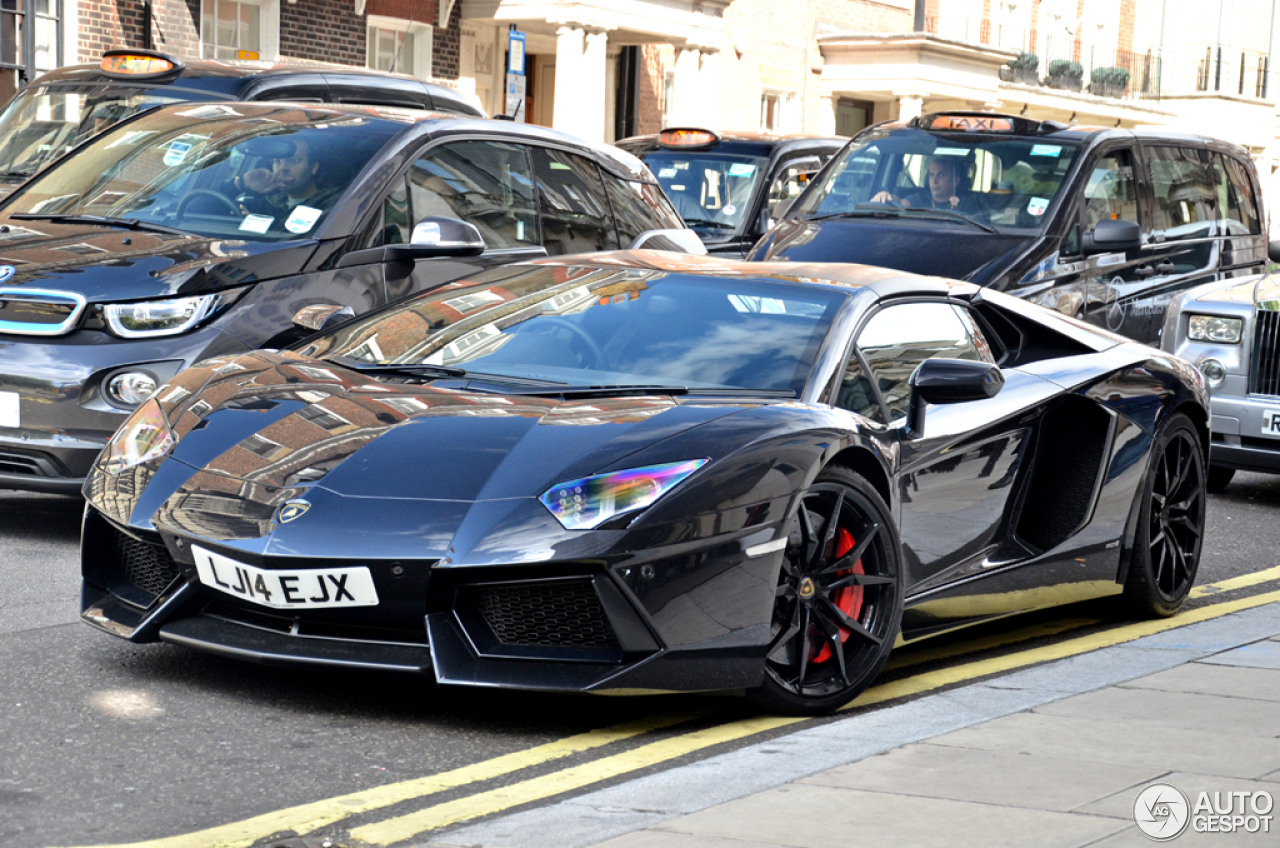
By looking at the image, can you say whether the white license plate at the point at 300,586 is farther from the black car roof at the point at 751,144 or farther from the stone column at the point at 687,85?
the stone column at the point at 687,85

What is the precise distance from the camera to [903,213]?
36.2 ft

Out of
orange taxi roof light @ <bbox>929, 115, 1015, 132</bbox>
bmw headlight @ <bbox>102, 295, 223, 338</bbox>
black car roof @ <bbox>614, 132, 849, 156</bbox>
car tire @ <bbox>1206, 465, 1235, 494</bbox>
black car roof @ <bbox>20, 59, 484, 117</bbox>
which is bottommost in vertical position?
car tire @ <bbox>1206, 465, 1235, 494</bbox>

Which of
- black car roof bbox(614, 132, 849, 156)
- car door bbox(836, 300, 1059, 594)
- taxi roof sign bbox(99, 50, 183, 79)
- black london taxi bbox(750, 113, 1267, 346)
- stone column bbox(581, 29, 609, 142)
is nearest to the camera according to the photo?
car door bbox(836, 300, 1059, 594)

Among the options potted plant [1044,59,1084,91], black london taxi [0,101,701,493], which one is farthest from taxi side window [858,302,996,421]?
potted plant [1044,59,1084,91]

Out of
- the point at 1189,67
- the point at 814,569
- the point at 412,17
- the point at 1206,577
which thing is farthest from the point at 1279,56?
the point at 814,569

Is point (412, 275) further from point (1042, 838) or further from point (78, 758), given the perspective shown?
point (1042, 838)

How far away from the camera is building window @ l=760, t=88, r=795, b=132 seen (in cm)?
3488

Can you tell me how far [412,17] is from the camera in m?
25.3

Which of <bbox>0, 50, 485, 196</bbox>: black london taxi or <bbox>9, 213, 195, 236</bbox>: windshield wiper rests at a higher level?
<bbox>0, 50, 485, 196</bbox>: black london taxi

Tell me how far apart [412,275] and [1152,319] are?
554 centimetres

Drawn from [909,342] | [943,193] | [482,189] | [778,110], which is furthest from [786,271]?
[778,110]

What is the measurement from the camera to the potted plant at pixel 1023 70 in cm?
3975

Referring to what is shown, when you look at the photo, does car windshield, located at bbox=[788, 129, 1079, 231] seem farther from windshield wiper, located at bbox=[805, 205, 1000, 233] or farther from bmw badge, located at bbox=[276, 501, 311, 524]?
bmw badge, located at bbox=[276, 501, 311, 524]

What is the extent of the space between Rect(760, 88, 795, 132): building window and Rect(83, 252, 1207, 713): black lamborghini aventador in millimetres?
29108
